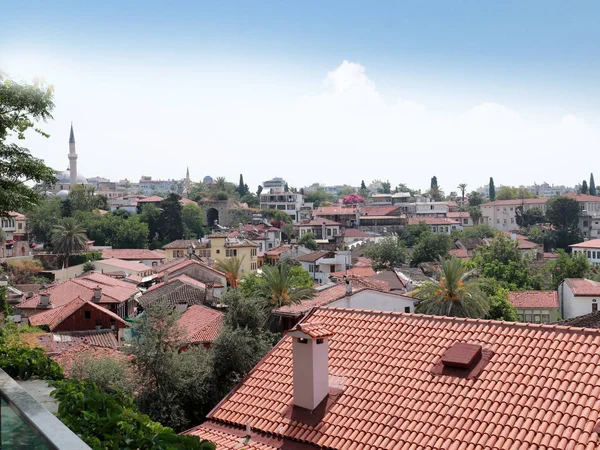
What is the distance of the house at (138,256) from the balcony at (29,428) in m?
62.2

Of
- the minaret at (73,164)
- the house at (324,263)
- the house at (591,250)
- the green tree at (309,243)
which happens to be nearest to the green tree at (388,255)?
the house at (324,263)

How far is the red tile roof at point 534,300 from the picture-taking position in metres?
39.9

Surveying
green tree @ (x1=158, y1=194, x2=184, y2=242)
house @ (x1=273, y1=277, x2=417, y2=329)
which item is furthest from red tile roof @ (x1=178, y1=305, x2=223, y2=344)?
green tree @ (x1=158, y1=194, x2=184, y2=242)

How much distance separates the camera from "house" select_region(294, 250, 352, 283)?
188 feet

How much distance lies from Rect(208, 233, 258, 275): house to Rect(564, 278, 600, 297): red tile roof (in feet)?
90.0

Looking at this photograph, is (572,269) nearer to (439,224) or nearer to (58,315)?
(439,224)

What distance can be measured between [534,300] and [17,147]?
3667 centimetres

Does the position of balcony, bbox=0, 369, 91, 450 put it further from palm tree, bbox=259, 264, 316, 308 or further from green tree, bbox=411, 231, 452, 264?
green tree, bbox=411, 231, 452, 264

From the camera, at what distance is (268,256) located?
220 ft

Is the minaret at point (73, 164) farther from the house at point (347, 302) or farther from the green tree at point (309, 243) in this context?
the house at point (347, 302)

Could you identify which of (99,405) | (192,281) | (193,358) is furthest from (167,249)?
(99,405)

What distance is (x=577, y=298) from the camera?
39688 millimetres

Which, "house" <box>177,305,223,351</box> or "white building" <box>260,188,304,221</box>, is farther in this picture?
"white building" <box>260,188,304,221</box>

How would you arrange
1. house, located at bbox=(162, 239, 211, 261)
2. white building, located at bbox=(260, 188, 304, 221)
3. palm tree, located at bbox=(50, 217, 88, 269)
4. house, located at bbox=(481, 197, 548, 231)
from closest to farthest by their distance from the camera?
palm tree, located at bbox=(50, 217, 88, 269) → house, located at bbox=(162, 239, 211, 261) → white building, located at bbox=(260, 188, 304, 221) → house, located at bbox=(481, 197, 548, 231)
